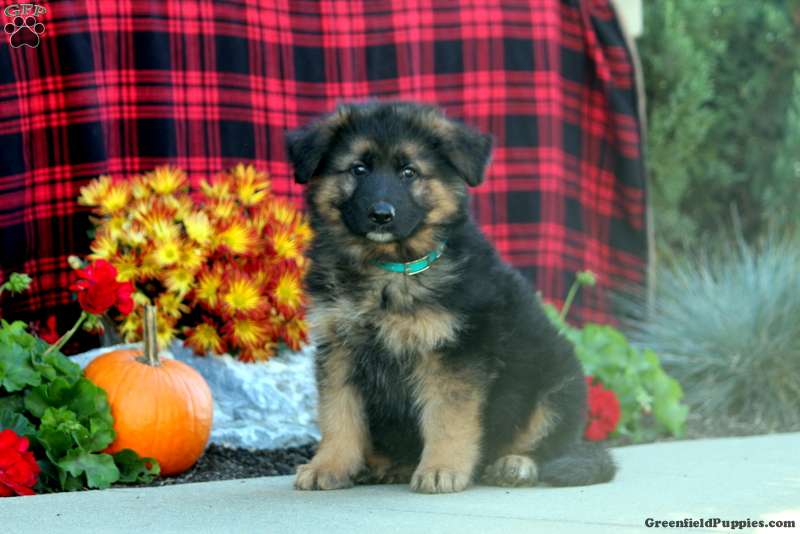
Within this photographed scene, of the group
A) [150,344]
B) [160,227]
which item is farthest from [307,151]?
[160,227]

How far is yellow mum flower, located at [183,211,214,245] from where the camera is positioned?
17.8 ft

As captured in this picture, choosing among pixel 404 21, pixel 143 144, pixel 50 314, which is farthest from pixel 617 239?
pixel 50 314

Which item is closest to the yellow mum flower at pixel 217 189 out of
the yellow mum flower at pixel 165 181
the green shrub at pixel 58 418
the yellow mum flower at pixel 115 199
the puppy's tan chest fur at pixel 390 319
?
the yellow mum flower at pixel 165 181

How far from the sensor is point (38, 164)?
6.12 m

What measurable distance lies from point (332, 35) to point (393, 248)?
10.2ft

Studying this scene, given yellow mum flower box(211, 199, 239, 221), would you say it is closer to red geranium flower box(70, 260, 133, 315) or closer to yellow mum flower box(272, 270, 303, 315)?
yellow mum flower box(272, 270, 303, 315)

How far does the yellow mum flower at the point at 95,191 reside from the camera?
5.62 m

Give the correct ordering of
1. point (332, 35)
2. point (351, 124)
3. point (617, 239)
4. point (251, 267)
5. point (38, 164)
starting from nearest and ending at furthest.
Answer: point (351, 124) < point (251, 267) < point (38, 164) < point (332, 35) < point (617, 239)

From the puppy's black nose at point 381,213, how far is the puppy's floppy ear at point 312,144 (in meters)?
0.34

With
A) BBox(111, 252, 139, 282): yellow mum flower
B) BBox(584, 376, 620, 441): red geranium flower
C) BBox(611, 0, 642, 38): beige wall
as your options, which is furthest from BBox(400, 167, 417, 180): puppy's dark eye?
BBox(611, 0, 642, 38): beige wall

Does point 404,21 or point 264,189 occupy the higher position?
point 404,21

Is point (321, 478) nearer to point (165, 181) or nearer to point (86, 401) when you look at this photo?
point (86, 401)

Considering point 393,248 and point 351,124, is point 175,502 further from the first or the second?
point 351,124

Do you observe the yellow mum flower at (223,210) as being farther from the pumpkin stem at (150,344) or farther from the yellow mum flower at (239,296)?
the pumpkin stem at (150,344)
